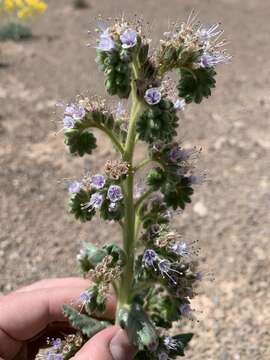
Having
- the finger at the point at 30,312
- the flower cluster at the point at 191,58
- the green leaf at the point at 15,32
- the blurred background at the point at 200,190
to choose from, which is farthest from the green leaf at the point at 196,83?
the green leaf at the point at 15,32

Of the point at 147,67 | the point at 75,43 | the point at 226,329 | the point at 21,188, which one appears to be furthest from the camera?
the point at 75,43

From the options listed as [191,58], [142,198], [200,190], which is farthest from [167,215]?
[200,190]

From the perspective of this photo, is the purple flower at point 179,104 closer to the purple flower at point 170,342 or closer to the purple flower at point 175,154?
the purple flower at point 175,154

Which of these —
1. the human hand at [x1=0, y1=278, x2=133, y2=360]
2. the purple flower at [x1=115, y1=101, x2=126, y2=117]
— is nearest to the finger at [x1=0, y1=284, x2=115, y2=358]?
the human hand at [x1=0, y1=278, x2=133, y2=360]

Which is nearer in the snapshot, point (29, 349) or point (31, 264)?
point (29, 349)

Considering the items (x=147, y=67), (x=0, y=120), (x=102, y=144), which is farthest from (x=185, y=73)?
(x=0, y=120)

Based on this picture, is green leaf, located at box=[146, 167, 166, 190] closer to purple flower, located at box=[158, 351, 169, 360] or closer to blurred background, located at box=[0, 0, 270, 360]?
blurred background, located at box=[0, 0, 270, 360]

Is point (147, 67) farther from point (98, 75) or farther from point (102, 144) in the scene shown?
point (98, 75)
